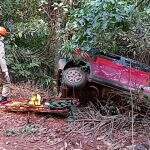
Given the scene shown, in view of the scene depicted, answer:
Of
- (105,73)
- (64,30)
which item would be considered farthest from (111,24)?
(64,30)

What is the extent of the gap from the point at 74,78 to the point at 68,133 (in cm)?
125

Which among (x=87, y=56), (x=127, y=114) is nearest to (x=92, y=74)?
(x=87, y=56)

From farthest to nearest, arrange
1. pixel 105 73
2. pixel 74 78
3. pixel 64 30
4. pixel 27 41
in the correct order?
pixel 27 41
pixel 64 30
pixel 74 78
pixel 105 73

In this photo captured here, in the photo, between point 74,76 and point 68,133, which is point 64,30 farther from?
point 68,133

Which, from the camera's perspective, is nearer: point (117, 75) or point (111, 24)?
point (111, 24)

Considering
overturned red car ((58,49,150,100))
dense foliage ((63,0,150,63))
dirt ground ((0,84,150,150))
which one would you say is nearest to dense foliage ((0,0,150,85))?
dense foliage ((63,0,150,63))

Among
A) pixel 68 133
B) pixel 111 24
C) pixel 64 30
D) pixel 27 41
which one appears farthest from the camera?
pixel 27 41

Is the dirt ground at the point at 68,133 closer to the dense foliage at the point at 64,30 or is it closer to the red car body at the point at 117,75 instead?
the red car body at the point at 117,75

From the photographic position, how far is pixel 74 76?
7.70m

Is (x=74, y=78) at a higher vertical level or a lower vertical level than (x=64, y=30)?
lower

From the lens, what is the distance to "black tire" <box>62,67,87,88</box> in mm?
7637

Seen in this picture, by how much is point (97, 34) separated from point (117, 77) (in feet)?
2.88

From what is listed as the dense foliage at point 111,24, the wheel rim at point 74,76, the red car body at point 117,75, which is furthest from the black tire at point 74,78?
the dense foliage at point 111,24

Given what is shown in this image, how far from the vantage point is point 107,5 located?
6.77m
